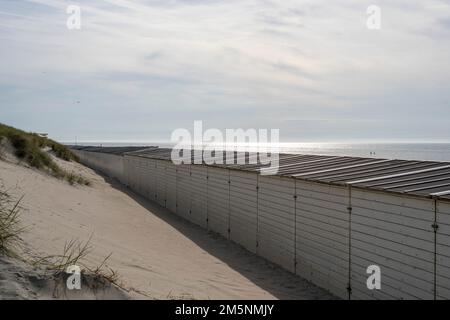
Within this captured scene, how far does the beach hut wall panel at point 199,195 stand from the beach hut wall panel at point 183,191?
18.8 inches

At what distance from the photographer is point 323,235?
9.36m

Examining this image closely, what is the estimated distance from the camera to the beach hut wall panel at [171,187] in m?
20.0

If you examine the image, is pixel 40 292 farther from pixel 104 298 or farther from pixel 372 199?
pixel 372 199

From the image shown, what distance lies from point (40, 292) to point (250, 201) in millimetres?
7813

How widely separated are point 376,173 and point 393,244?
2.60 m

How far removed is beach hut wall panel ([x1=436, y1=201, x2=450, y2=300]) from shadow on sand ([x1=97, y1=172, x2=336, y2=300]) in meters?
2.56

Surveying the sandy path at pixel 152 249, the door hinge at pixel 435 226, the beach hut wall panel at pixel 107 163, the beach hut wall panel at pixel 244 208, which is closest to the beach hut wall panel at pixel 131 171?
the beach hut wall panel at pixel 107 163

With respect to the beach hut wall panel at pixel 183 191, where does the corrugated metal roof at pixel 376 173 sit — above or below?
above

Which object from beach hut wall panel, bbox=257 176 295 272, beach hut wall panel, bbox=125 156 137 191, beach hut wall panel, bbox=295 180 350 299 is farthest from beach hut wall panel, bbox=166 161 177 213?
beach hut wall panel, bbox=295 180 350 299

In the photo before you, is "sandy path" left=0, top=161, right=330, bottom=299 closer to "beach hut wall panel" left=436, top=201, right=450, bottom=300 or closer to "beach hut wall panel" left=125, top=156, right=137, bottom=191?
"beach hut wall panel" left=436, top=201, right=450, bottom=300

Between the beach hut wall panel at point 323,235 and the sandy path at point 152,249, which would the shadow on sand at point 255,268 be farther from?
the beach hut wall panel at point 323,235

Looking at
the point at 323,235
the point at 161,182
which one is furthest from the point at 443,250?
the point at 161,182

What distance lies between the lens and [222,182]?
14.7 m

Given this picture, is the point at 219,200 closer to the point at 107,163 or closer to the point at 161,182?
the point at 161,182
